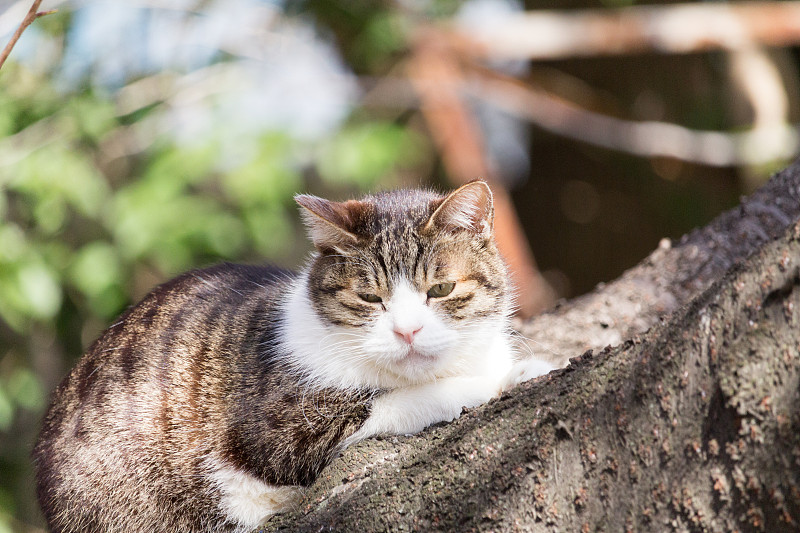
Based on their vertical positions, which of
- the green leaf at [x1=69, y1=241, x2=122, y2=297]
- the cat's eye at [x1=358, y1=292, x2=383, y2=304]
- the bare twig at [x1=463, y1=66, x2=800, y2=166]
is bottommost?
the green leaf at [x1=69, y1=241, x2=122, y2=297]

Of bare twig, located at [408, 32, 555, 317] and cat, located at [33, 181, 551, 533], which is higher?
bare twig, located at [408, 32, 555, 317]

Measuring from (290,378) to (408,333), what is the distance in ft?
1.22

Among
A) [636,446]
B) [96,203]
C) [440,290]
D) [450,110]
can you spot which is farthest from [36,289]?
[450,110]

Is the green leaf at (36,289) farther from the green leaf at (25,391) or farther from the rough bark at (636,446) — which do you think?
the rough bark at (636,446)

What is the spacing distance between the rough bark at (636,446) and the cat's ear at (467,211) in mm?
720

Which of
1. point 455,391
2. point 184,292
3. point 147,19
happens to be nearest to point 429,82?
point 147,19

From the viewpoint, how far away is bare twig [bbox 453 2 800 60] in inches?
211

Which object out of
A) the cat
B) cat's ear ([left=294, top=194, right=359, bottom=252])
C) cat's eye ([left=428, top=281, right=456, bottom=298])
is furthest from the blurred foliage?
cat's eye ([left=428, top=281, right=456, bottom=298])

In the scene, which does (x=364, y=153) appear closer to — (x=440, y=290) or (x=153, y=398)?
(x=440, y=290)

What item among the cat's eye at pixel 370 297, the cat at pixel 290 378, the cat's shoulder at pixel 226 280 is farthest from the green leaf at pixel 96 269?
the cat's eye at pixel 370 297

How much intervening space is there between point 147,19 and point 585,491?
425 centimetres

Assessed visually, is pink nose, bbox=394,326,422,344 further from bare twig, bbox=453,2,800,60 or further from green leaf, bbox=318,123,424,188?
bare twig, bbox=453,2,800,60

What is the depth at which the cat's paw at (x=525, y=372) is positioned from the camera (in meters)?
2.03

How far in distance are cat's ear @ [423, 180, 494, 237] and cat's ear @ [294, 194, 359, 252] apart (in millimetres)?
238
